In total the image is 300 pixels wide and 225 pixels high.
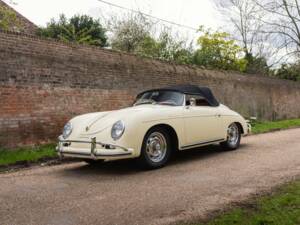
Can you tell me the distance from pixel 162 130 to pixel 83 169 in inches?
61.6

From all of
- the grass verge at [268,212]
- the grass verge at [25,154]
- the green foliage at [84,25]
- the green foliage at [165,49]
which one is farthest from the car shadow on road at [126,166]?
the green foliage at [84,25]

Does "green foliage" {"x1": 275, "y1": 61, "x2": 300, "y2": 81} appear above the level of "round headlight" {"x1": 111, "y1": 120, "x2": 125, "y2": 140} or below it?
above

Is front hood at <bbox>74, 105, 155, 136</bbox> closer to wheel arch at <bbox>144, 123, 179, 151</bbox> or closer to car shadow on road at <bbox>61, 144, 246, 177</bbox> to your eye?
wheel arch at <bbox>144, 123, 179, 151</bbox>

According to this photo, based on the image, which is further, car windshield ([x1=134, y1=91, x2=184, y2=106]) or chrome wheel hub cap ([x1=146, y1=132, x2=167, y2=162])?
car windshield ([x1=134, y1=91, x2=184, y2=106])

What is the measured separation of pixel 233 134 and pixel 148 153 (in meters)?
2.87

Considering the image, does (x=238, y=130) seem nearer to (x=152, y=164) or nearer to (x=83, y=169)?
(x=152, y=164)

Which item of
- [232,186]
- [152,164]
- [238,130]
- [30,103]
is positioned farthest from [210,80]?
[232,186]

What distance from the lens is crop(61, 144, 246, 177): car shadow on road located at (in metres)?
5.76

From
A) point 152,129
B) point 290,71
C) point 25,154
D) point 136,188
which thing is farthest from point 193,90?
point 290,71

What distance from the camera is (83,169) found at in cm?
621

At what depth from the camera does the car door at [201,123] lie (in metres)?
6.55

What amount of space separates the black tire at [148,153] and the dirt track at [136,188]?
14 cm

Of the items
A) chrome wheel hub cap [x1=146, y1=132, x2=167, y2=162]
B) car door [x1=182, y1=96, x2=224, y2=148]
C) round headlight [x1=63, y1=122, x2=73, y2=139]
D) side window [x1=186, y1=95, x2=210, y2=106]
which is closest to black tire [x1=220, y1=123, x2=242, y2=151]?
car door [x1=182, y1=96, x2=224, y2=148]

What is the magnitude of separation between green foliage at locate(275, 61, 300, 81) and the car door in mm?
22547
